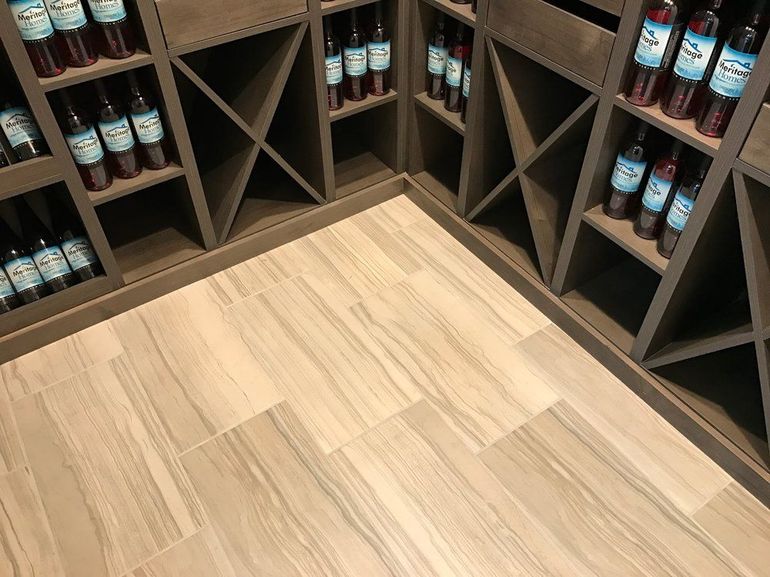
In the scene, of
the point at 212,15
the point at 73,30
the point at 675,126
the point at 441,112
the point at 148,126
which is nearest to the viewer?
the point at 675,126

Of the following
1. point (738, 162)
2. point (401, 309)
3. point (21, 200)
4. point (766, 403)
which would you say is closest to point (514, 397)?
point (401, 309)

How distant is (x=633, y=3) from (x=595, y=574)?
3.47 ft

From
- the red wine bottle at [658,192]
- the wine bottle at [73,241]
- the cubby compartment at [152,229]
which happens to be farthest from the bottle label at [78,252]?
the red wine bottle at [658,192]

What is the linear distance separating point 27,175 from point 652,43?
1.27 metres

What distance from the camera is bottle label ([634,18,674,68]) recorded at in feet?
3.65

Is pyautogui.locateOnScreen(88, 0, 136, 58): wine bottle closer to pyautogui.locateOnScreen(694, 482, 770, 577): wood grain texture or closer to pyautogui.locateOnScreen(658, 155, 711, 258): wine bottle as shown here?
pyautogui.locateOnScreen(658, 155, 711, 258): wine bottle

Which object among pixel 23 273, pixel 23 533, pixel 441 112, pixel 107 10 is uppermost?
pixel 107 10

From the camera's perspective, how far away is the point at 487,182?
71.7 inches

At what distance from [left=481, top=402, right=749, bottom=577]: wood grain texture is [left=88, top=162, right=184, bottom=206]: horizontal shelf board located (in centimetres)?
101

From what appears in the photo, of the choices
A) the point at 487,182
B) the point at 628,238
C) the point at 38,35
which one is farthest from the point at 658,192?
the point at 38,35

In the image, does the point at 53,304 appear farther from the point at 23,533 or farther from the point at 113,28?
the point at 113,28

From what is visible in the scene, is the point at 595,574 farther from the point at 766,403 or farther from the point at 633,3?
the point at 633,3

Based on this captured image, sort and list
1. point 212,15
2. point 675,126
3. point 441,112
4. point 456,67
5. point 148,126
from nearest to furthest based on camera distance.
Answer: point 675,126 → point 212,15 → point 148,126 → point 456,67 → point 441,112

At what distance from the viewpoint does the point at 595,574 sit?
1219 mm
